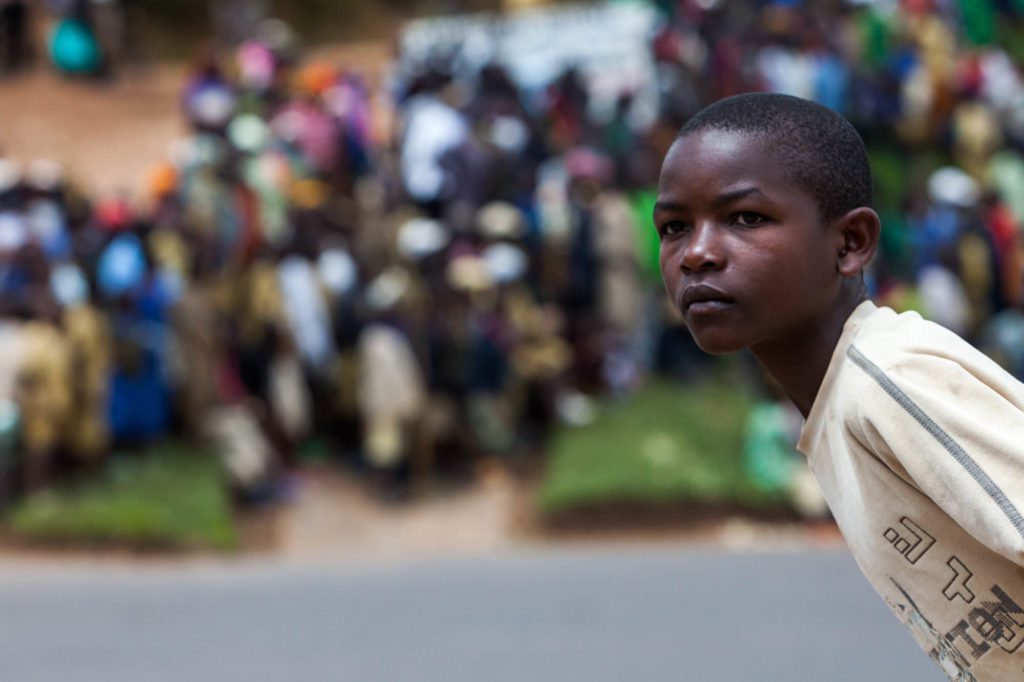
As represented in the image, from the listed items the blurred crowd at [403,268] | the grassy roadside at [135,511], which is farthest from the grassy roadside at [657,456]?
the grassy roadside at [135,511]

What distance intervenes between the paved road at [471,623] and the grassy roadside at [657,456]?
1.32m

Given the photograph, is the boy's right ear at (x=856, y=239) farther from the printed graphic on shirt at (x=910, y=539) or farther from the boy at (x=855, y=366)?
the printed graphic on shirt at (x=910, y=539)

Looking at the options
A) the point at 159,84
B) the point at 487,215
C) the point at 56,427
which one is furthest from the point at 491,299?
the point at 159,84

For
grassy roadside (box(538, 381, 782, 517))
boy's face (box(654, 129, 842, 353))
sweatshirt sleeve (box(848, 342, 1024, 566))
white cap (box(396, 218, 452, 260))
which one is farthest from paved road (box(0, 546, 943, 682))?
sweatshirt sleeve (box(848, 342, 1024, 566))

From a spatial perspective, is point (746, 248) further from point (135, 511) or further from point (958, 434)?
point (135, 511)

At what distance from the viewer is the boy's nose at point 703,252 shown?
2.00 m

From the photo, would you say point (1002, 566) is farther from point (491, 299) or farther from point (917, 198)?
point (917, 198)

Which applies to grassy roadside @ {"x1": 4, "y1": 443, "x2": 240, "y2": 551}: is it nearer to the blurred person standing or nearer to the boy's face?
the boy's face

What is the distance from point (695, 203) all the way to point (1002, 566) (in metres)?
0.65

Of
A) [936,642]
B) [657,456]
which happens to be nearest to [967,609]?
[936,642]

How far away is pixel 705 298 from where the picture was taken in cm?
201

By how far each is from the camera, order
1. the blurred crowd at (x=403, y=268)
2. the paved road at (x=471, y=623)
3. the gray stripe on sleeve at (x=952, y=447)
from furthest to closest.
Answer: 1. the blurred crowd at (x=403, y=268)
2. the paved road at (x=471, y=623)
3. the gray stripe on sleeve at (x=952, y=447)

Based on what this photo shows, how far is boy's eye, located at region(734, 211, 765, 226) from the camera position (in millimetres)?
2018

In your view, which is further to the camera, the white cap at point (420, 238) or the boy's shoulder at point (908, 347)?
the white cap at point (420, 238)
